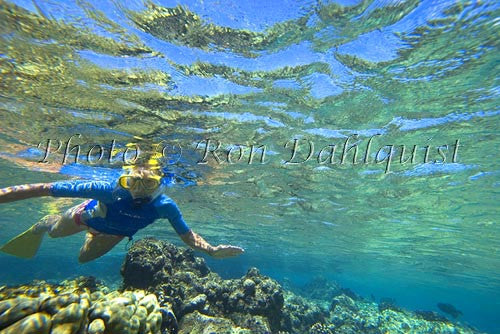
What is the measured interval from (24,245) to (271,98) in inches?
350

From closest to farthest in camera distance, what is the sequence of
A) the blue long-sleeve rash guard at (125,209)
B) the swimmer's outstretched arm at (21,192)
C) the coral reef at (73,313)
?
1. the coral reef at (73,313)
2. the swimmer's outstretched arm at (21,192)
3. the blue long-sleeve rash guard at (125,209)

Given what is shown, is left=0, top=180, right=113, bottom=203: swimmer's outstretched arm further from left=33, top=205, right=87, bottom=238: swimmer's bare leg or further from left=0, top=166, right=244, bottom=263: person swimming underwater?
left=33, top=205, right=87, bottom=238: swimmer's bare leg

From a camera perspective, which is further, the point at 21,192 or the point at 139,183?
the point at 139,183

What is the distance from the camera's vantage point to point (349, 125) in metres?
11.4

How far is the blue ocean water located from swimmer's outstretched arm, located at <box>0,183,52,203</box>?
4.21m

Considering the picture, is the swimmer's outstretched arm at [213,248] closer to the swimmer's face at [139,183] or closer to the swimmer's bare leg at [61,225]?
the swimmer's face at [139,183]

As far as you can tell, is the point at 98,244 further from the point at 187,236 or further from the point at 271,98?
the point at 271,98

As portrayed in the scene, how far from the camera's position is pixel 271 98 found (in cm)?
1005

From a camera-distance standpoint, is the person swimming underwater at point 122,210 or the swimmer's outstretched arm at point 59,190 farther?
the person swimming underwater at point 122,210

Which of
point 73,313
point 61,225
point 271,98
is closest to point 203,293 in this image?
point 61,225

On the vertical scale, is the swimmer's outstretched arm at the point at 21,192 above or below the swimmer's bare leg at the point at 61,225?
above

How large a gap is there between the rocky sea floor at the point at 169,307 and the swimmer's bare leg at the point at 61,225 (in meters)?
1.46

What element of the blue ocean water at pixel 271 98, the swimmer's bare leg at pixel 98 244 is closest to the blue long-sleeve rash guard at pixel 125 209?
the swimmer's bare leg at pixel 98 244

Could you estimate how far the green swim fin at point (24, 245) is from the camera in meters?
7.86
